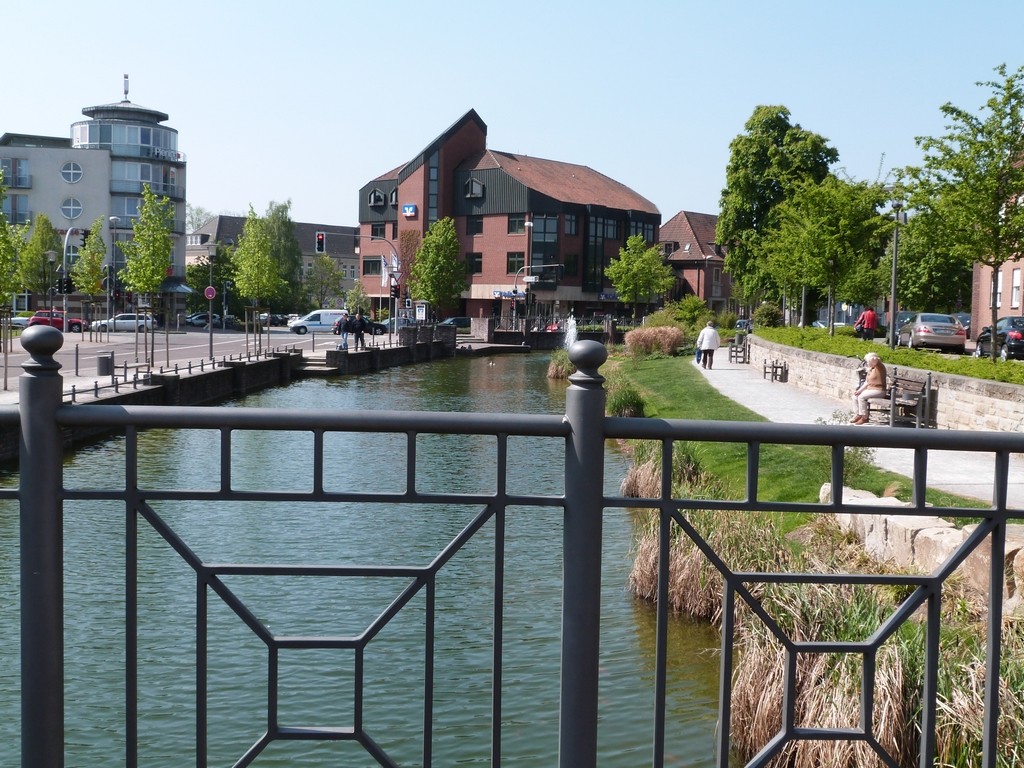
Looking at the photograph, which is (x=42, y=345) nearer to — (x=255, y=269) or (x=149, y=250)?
(x=149, y=250)

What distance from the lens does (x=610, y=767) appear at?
7.25m

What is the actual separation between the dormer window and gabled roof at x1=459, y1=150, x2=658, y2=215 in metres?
1.16

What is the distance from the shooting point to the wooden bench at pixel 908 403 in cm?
1741

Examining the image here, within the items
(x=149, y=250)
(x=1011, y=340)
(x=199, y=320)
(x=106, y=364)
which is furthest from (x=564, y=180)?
(x=106, y=364)

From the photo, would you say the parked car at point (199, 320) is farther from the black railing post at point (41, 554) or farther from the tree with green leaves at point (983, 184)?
the black railing post at point (41, 554)

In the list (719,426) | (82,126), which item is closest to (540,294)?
(82,126)

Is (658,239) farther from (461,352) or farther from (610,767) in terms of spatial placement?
(610,767)

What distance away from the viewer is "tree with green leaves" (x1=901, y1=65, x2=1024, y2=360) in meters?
22.5

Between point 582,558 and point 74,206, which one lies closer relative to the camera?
point 582,558

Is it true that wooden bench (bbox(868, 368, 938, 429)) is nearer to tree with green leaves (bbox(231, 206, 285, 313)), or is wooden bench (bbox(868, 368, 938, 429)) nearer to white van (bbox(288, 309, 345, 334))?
white van (bbox(288, 309, 345, 334))

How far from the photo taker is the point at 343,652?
371 inches

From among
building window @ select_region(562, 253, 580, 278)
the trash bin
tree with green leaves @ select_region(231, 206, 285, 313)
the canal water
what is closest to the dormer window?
building window @ select_region(562, 253, 580, 278)

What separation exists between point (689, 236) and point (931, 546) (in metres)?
97.4

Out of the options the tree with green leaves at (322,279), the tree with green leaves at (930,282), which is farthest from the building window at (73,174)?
the tree with green leaves at (930,282)
